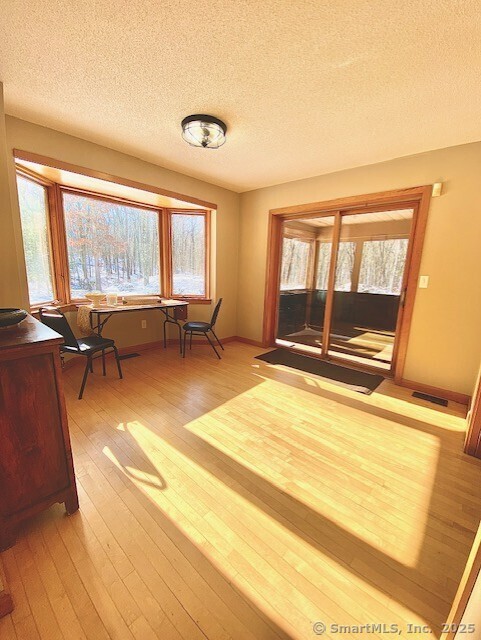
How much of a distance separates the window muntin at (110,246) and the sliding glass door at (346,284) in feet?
7.12

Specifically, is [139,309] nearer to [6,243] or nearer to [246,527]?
[6,243]

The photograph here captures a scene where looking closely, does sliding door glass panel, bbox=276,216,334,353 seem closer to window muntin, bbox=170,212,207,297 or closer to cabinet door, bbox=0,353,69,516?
window muntin, bbox=170,212,207,297

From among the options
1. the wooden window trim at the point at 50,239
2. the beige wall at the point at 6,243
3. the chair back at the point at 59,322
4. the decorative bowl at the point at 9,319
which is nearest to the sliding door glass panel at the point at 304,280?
the chair back at the point at 59,322

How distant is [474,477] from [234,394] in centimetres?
196

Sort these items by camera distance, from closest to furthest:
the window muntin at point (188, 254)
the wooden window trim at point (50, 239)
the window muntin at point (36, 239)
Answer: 1. the window muntin at point (36, 239)
2. the wooden window trim at point (50, 239)
3. the window muntin at point (188, 254)

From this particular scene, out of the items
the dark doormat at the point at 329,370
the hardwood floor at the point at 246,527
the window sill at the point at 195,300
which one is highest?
the window sill at the point at 195,300

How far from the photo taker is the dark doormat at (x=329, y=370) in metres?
3.07

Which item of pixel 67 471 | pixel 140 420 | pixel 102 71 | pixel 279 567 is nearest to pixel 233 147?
pixel 102 71

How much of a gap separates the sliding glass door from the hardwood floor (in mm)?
1764

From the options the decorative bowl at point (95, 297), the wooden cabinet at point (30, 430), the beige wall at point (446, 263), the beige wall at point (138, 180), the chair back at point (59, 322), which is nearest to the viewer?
the wooden cabinet at point (30, 430)

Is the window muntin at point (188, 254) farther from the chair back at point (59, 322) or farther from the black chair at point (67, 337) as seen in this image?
the chair back at point (59, 322)

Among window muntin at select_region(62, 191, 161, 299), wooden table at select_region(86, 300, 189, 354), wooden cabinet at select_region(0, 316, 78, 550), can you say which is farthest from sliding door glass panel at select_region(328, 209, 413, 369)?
wooden cabinet at select_region(0, 316, 78, 550)

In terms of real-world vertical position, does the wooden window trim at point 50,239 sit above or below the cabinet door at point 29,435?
above

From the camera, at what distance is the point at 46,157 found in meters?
2.48
